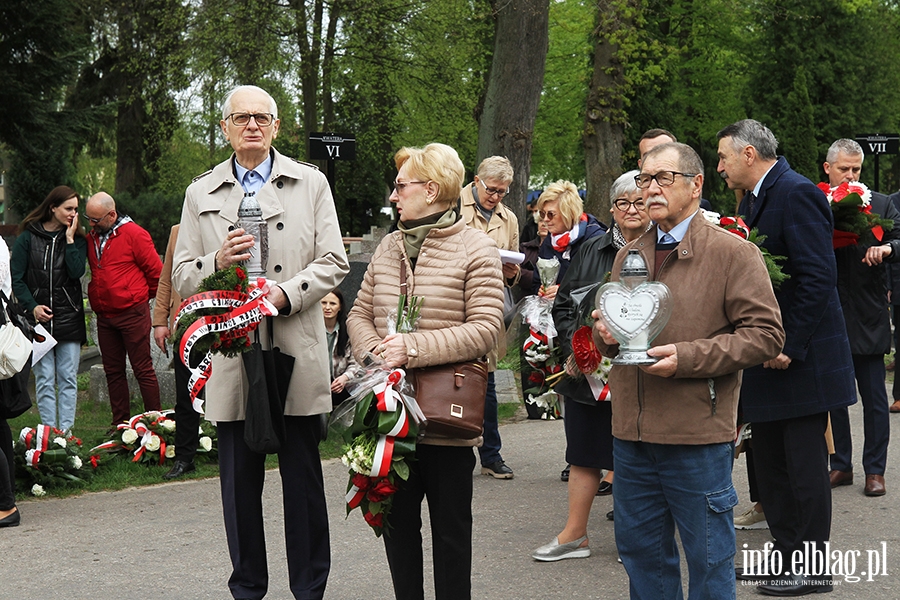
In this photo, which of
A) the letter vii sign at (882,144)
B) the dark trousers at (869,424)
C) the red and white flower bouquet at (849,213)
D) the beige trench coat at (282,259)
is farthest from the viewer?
the letter vii sign at (882,144)

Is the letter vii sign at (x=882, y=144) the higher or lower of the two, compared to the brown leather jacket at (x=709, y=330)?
higher

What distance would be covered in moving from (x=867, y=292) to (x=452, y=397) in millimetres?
4909

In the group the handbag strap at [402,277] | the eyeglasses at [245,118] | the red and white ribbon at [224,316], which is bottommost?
the red and white ribbon at [224,316]

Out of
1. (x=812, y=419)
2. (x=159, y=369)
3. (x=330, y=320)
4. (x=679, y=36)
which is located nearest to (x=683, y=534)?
(x=812, y=419)

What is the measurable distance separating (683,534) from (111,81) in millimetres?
26870

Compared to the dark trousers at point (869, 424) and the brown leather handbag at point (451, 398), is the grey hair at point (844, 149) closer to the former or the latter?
the dark trousers at point (869, 424)

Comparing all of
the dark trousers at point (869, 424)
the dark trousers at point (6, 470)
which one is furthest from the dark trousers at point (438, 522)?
the dark trousers at point (869, 424)

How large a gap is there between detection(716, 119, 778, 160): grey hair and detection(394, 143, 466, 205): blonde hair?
1.60m

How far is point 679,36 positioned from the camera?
33.2 meters

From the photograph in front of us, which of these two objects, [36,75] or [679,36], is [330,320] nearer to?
[36,75]

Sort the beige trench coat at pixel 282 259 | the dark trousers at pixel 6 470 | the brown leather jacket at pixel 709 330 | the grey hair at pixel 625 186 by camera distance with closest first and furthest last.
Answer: the brown leather jacket at pixel 709 330 < the beige trench coat at pixel 282 259 < the grey hair at pixel 625 186 < the dark trousers at pixel 6 470

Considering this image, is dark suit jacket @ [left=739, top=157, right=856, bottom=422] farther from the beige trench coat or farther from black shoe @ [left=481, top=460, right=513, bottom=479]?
black shoe @ [left=481, top=460, right=513, bottom=479]

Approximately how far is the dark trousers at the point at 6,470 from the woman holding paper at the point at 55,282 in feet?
6.67

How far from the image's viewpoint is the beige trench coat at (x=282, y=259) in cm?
474
